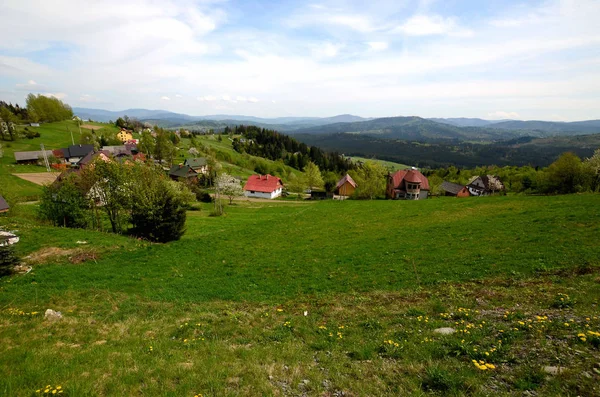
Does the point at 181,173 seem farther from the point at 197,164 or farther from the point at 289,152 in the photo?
the point at 289,152

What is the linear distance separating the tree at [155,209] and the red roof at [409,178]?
57182 mm

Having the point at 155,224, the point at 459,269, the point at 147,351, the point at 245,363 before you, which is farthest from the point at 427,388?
the point at 155,224

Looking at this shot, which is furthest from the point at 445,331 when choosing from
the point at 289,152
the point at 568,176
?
the point at 289,152

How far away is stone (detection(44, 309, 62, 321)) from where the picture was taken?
11.9m

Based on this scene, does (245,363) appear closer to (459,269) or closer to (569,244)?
(459,269)

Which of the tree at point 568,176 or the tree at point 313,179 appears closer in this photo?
the tree at point 568,176

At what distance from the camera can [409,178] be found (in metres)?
68.1

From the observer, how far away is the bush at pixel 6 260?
17.2 metres

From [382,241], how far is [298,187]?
76617mm

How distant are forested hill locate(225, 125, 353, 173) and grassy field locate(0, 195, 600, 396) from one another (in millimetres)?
128258

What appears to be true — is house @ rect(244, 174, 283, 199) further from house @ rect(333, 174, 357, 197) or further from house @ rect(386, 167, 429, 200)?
house @ rect(386, 167, 429, 200)

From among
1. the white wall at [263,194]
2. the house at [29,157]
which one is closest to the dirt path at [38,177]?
the house at [29,157]

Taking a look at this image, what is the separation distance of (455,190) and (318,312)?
272 ft

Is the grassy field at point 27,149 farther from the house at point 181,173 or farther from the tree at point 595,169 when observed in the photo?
the tree at point 595,169
